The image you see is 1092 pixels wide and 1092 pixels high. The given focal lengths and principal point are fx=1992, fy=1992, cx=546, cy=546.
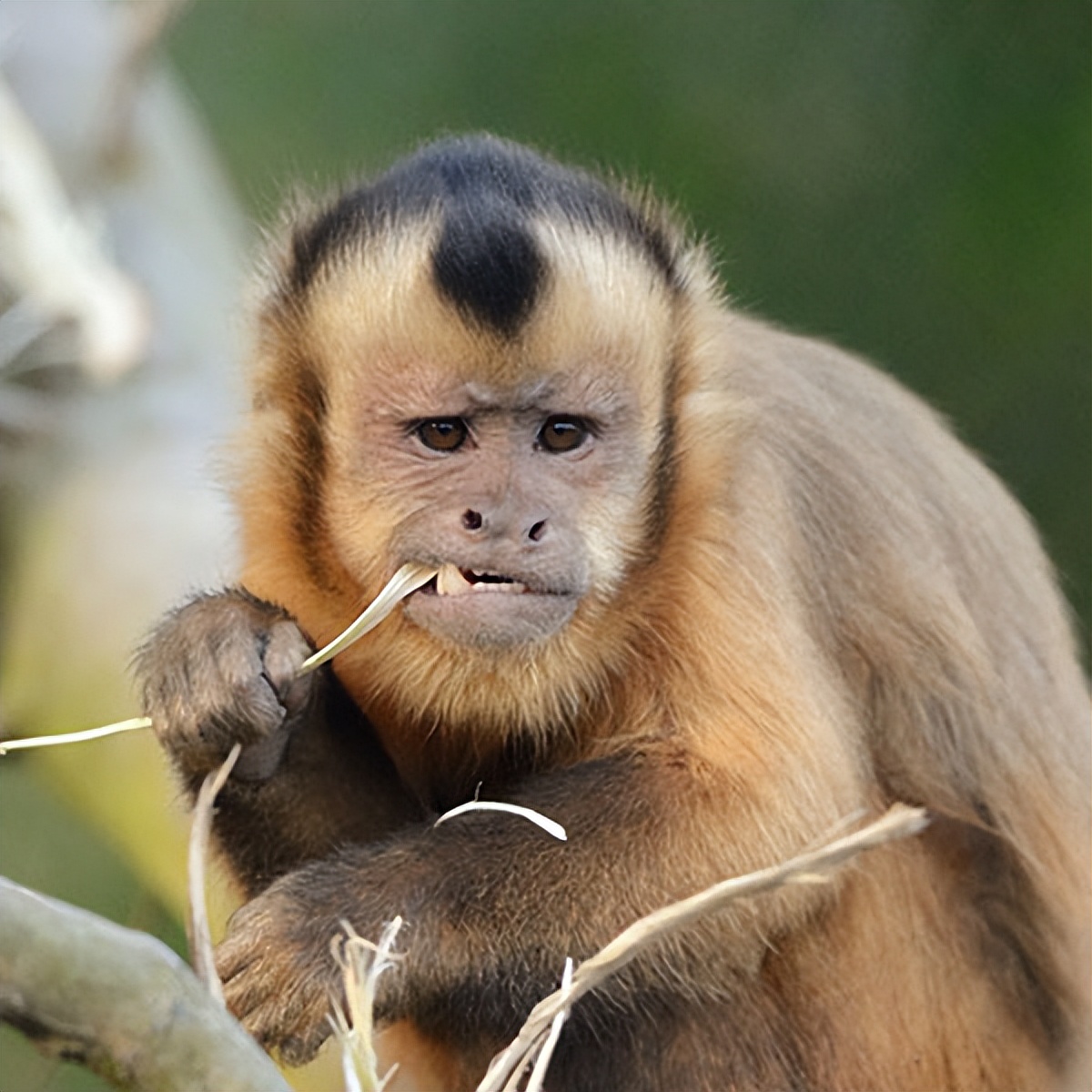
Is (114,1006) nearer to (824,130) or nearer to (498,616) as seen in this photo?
(498,616)

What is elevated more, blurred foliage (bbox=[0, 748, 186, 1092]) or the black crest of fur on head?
the black crest of fur on head

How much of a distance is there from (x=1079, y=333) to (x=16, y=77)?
11.0 feet

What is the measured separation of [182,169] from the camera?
4.74m

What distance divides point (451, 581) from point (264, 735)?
13.0 inches

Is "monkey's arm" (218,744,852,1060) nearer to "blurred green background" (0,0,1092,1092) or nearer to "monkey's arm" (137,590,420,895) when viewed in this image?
"monkey's arm" (137,590,420,895)

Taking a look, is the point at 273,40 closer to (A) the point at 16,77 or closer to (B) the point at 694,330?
(A) the point at 16,77

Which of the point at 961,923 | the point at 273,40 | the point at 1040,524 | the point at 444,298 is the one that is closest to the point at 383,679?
the point at 444,298

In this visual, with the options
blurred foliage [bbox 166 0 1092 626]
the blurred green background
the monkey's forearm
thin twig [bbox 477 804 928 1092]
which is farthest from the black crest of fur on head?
blurred foliage [bbox 166 0 1092 626]

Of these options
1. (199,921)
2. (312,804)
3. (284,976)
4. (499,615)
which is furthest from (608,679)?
(199,921)

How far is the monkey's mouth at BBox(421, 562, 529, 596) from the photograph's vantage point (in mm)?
2680

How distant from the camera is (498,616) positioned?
8.79 feet

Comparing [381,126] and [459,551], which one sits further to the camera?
[381,126]

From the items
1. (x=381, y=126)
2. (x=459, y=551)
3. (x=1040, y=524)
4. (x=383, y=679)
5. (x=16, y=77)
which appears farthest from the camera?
(x=381, y=126)

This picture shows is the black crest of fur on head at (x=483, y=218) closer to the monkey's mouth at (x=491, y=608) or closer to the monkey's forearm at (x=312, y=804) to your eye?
the monkey's mouth at (x=491, y=608)
